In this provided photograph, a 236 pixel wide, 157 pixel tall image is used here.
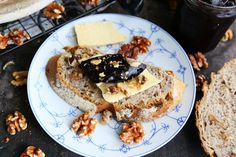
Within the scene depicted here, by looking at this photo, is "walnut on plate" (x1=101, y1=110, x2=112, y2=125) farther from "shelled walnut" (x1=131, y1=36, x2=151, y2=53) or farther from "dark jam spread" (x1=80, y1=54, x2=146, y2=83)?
"shelled walnut" (x1=131, y1=36, x2=151, y2=53)

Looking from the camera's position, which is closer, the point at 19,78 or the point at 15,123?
the point at 15,123

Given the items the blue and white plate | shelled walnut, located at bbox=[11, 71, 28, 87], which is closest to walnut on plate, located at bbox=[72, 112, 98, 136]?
the blue and white plate

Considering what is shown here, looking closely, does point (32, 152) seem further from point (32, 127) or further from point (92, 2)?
point (92, 2)

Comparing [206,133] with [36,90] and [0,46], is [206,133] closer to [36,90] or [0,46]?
[36,90]

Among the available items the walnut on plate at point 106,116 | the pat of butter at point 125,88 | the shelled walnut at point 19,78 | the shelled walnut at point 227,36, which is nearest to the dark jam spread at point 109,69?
the pat of butter at point 125,88

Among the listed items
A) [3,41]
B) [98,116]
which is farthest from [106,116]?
[3,41]

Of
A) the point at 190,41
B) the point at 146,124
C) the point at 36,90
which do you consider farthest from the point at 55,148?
the point at 190,41

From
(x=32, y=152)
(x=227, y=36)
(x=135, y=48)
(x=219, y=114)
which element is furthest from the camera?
(x=227, y=36)
